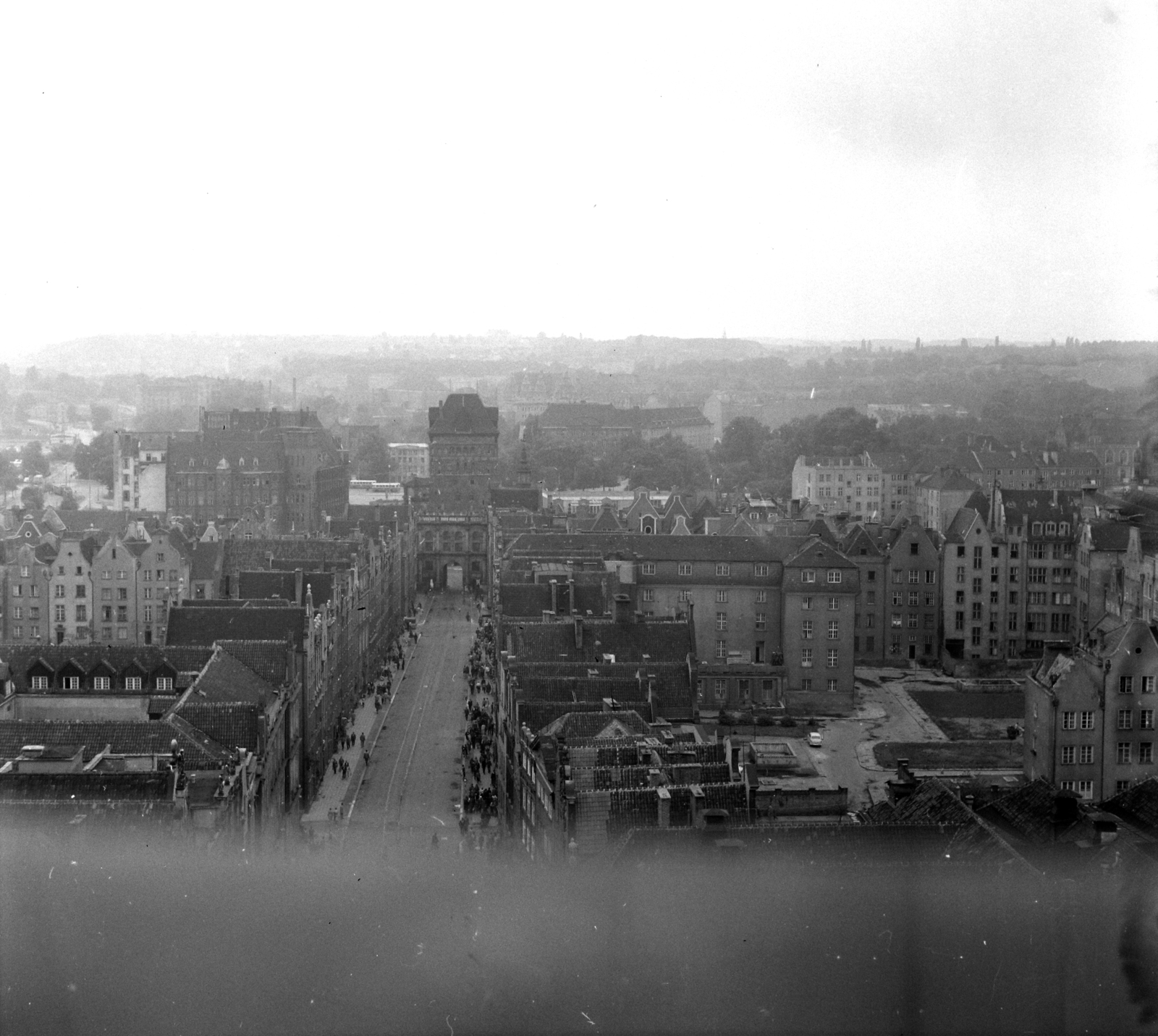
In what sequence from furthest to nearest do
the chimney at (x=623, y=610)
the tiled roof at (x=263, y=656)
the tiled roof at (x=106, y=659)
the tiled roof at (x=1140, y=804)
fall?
the chimney at (x=623, y=610) → the tiled roof at (x=263, y=656) → the tiled roof at (x=106, y=659) → the tiled roof at (x=1140, y=804)

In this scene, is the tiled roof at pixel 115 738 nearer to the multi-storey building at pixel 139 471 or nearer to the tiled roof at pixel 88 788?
the tiled roof at pixel 88 788

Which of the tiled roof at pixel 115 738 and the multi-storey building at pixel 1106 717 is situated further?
the multi-storey building at pixel 1106 717

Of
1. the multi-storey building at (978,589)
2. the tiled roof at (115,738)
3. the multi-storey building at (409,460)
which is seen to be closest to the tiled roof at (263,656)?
the tiled roof at (115,738)

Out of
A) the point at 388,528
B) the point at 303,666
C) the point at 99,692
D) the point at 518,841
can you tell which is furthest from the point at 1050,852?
the point at 388,528

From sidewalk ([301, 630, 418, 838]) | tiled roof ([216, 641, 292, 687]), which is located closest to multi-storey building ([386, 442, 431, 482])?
sidewalk ([301, 630, 418, 838])

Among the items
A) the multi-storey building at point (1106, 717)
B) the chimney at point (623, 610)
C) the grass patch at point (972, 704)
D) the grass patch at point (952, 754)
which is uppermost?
the chimney at point (623, 610)

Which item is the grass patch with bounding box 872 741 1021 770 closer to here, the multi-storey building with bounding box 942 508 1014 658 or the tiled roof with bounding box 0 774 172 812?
the multi-storey building with bounding box 942 508 1014 658

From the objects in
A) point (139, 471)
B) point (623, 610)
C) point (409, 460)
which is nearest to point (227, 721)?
point (623, 610)
